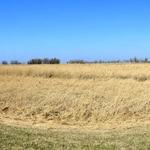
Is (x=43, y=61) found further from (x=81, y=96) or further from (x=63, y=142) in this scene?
(x=63, y=142)

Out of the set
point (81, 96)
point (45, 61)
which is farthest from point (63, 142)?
point (45, 61)

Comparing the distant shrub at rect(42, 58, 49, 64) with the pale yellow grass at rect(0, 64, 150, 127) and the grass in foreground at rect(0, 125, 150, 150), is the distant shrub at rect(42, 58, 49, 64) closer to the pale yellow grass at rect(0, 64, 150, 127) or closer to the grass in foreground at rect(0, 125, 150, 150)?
the pale yellow grass at rect(0, 64, 150, 127)

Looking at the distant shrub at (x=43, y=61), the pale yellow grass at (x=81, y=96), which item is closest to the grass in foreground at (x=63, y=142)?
the pale yellow grass at (x=81, y=96)

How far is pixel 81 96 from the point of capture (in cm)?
2573

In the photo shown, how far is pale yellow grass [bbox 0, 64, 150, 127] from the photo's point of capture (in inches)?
914

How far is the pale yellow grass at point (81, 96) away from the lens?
23203mm

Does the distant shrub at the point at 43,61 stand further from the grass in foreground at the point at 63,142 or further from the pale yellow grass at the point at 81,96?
the grass in foreground at the point at 63,142

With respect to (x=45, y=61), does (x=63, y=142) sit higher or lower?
lower

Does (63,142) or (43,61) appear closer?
(63,142)

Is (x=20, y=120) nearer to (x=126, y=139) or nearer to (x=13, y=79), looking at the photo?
(x=13, y=79)

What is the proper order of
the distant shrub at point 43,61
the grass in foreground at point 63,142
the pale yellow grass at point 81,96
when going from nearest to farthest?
1. the grass in foreground at point 63,142
2. the pale yellow grass at point 81,96
3. the distant shrub at point 43,61

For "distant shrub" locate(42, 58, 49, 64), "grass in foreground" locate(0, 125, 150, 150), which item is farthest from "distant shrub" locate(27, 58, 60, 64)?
"grass in foreground" locate(0, 125, 150, 150)

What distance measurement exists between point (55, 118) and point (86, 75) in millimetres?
7228

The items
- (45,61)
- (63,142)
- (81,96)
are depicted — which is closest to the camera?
(63,142)
